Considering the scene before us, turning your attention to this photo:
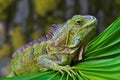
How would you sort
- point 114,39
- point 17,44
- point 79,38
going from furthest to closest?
1. point 17,44
2. point 79,38
3. point 114,39

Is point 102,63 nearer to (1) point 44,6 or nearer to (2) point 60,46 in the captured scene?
(2) point 60,46

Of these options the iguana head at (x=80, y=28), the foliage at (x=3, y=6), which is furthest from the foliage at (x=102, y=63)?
the foliage at (x=3, y=6)

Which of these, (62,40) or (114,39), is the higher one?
(62,40)

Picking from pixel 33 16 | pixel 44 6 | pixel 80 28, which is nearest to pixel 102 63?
pixel 80 28

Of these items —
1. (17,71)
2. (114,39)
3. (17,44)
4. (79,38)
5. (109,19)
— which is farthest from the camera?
(17,44)

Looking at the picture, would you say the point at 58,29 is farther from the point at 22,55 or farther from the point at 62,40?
the point at 22,55

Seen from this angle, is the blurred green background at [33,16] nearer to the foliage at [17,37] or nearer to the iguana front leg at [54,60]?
the foliage at [17,37]

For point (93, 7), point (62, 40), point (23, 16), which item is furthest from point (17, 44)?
point (62, 40)
